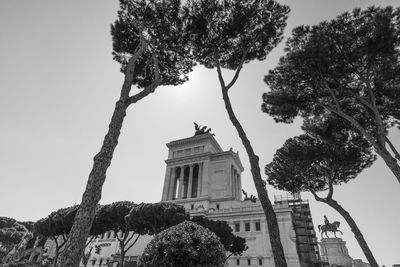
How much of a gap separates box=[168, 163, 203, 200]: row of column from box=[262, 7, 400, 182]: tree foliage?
3066cm

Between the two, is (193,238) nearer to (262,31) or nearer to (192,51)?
(192,51)

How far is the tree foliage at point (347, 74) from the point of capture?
1230cm

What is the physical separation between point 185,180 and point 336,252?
97.0ft

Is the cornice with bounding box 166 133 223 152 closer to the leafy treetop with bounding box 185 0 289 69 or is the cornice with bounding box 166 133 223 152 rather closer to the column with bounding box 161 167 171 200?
the column with bounding box 161 167 171 200

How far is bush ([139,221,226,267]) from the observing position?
8.10 metres

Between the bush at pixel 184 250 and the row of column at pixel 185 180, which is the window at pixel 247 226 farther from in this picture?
the bush at pixel 184 250

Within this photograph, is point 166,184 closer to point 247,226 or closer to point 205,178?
point 205,178

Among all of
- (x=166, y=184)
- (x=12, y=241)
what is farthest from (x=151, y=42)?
(x=12, y=241)

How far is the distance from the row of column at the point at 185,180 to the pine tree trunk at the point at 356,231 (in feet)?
97.5

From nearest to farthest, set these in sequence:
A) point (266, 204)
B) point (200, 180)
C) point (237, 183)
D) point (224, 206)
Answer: point (266, 204) → point (224, 206) → point (200, 180) → point (237, 183)

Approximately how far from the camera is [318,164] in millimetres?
17172

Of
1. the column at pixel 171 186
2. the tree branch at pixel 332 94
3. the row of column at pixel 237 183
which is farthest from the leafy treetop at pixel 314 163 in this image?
the column at pixel 171 186

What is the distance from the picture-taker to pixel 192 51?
47.2 feet

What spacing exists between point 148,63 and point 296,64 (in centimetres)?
915
